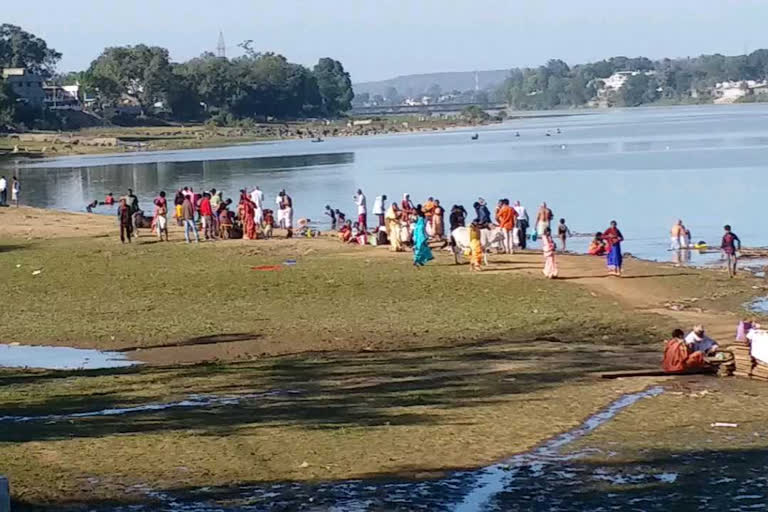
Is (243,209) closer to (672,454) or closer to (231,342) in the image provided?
(231,342)

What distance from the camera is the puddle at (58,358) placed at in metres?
20.9

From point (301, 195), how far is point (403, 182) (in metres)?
10.4

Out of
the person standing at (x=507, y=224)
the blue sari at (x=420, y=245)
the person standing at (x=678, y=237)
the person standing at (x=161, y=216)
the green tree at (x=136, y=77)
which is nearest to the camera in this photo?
the blue sari at (x=420, y=245)

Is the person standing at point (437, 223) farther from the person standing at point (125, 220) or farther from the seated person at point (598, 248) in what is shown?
the person standing at point (125, 220)

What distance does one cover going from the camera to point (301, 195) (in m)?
71.7

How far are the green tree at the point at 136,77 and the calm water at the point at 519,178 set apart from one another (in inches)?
2062

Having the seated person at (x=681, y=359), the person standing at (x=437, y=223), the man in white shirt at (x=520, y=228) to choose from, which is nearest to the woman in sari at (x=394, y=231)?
the person standing at (x=437, y=223)

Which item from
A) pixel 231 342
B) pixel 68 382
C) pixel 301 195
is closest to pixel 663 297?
pixel 231 342

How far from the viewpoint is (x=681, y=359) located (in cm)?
1862

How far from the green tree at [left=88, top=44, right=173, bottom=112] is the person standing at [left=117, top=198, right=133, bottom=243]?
152887 mm

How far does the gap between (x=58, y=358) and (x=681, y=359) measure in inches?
374

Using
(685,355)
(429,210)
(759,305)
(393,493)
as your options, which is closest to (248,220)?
(429,210)

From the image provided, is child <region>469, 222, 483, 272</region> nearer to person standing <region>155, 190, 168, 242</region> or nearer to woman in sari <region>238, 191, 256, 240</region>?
woman in sari <region>238, 191, 256, 240</region>

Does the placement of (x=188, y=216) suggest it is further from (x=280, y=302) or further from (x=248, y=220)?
(x=280, y=302)
